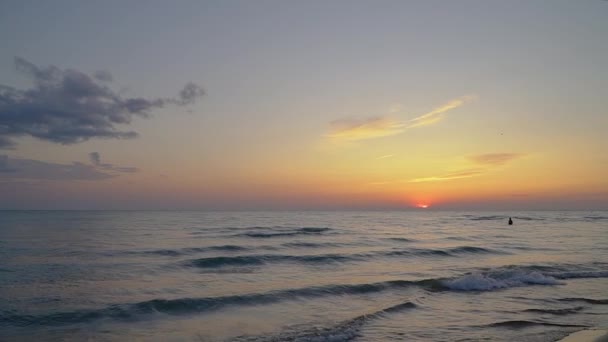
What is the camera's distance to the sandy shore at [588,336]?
9.69 meters

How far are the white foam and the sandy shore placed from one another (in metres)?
7.49

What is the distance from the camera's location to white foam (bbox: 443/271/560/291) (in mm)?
18311

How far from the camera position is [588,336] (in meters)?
10.1

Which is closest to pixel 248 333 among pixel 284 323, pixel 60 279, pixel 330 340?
pixel 284 323

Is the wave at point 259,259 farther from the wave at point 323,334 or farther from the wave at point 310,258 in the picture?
the wave at point 323,334

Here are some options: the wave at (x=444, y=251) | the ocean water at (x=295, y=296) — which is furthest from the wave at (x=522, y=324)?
the wave at (x=444, y=251)

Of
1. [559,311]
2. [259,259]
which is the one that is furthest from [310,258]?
[559,311]

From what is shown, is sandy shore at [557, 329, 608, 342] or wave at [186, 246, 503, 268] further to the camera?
wave at [186, 246, 503, 268]

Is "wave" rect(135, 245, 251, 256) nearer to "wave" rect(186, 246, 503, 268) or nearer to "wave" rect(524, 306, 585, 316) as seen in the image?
"wave" rect(186, 246, 503, 268)

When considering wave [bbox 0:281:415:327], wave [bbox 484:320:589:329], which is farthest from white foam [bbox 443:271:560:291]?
wave [bbox 484:320:589:329]

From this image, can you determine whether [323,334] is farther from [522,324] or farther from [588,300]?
[588,300]

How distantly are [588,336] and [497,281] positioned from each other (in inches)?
363

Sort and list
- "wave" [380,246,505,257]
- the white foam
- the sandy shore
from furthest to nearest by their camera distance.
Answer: "wave" [380,246,505,257], the white foam, the sandy shore

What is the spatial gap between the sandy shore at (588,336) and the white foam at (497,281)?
295 inches
